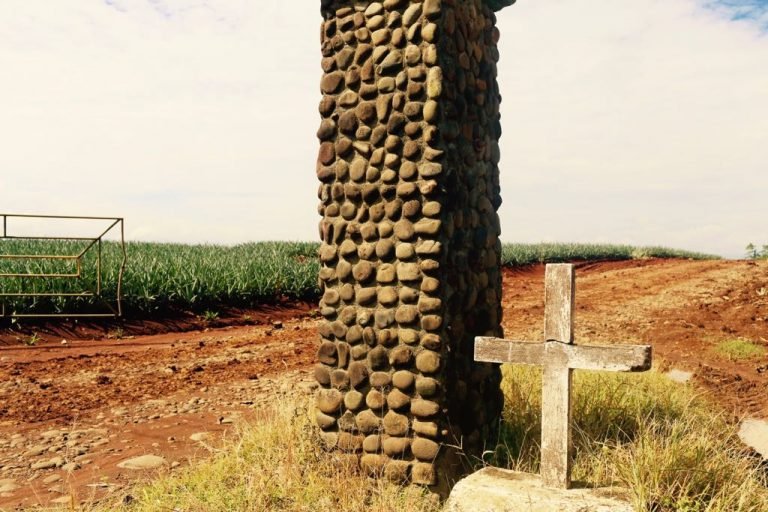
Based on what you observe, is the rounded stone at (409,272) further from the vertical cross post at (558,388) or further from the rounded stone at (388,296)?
the vertical cross post at (558,388)

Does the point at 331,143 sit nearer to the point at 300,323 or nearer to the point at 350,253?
the point at 350,253

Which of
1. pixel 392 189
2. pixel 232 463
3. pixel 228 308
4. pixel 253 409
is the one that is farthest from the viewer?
pixel 228 308

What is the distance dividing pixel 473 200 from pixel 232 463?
258cm

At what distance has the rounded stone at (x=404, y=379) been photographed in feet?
15.6

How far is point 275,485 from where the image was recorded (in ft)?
15.6

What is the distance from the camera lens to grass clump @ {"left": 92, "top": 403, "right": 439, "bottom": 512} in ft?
14.7

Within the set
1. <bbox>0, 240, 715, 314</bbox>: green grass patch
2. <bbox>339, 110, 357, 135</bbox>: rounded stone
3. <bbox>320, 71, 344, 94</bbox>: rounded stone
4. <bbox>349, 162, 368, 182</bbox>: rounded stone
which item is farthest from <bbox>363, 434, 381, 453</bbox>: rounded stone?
<bbox>0, 240, 715, 314</bbox>: green grass patch

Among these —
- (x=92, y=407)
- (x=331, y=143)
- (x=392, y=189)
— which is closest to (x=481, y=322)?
(x=392, y=189)

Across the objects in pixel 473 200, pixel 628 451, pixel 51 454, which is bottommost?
pixel 51 454

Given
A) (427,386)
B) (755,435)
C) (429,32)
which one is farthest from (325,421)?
(755,435)

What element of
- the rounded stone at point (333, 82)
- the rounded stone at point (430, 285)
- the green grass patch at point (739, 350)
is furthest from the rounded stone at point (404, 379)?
the green grass patch at point (739, 350)

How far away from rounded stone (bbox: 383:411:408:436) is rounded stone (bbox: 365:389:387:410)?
0.08 meters

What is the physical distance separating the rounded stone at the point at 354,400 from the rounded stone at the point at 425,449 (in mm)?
487

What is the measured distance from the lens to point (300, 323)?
13.0 meters
